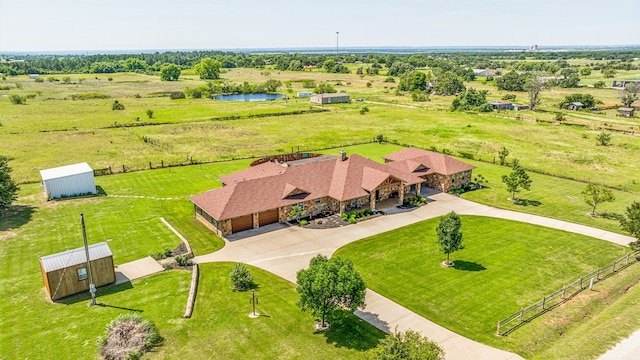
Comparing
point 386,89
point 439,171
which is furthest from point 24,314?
point 386,89

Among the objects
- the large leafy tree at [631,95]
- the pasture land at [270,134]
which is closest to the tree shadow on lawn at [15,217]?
the pasture land at [270,134]

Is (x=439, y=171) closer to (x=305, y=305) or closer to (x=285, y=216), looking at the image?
(x=285, y=216)

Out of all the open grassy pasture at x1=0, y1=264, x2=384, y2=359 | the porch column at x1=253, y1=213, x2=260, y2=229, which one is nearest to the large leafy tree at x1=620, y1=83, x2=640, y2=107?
the porch column at x1=253, y1=213, x2=260, y2=229

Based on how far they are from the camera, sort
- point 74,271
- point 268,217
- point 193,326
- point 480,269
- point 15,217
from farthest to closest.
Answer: point 15,217
point 268,217
point 480,269
point 74,271
point 193,326

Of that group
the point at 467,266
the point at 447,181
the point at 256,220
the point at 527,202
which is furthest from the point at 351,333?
the point at 527,202

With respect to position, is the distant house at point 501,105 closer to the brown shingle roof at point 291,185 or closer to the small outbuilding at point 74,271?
the brown shingle roof at point 291,185

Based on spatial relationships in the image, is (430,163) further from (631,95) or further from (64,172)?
(631,95)
